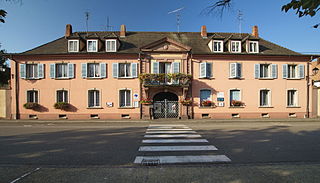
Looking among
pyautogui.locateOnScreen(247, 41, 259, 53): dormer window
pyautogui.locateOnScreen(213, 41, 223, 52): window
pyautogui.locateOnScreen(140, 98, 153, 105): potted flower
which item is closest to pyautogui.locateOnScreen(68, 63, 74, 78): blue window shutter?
pyautogui.locateOnScreen(140, 98, 153, 105): potted flower

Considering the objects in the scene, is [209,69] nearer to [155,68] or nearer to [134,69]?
[155,68]

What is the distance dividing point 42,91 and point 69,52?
488cm

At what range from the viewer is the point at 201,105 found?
615 inches

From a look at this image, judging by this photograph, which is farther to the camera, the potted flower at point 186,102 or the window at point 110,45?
the window at point 110,45

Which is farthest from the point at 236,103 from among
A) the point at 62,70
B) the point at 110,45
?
the point at 62,70

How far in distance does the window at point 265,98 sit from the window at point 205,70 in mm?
6123

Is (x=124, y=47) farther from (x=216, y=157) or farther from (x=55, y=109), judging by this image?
(x=216, y=157)

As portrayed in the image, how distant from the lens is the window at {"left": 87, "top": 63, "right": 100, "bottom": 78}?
15664 mm

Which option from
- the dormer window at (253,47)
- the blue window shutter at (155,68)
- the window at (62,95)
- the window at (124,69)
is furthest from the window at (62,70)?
the dormer window at (253,47)

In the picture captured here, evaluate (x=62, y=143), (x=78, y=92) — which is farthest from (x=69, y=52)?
(x=62, y=143)

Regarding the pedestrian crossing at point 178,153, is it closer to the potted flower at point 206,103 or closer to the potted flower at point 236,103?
the potted flower at point 206,103

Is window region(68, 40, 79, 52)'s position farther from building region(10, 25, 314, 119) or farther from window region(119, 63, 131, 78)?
window region(119, 63, 131, 78)

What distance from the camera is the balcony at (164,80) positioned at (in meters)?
14.6

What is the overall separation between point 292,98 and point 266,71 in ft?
13.8
